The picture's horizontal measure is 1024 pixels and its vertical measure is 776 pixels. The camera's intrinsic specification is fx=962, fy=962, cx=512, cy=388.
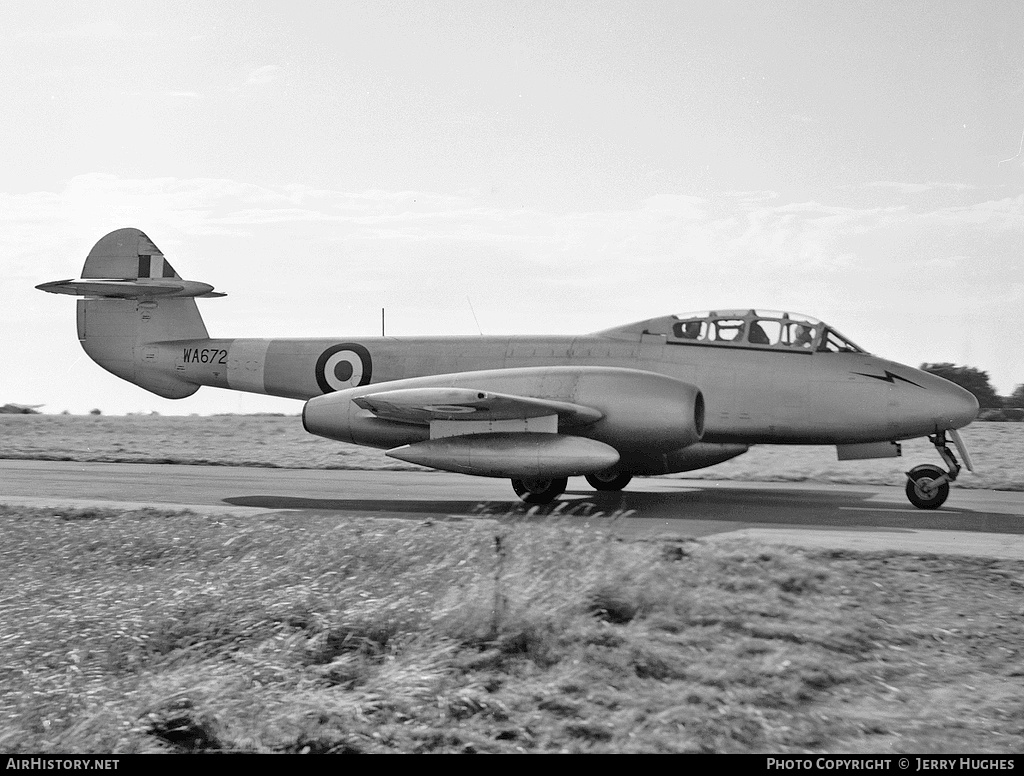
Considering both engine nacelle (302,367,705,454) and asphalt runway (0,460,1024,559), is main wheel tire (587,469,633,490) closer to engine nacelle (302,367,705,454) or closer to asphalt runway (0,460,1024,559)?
asphalt runway (0,460,1024,559)

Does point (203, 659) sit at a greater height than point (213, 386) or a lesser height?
lesser

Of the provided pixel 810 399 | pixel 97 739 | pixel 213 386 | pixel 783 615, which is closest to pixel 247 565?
pixel 97 739

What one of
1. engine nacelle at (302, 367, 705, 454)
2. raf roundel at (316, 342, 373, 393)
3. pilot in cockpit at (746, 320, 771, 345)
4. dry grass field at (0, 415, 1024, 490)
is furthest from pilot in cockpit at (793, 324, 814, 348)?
raf roundel at (316, 342, 373, 393)

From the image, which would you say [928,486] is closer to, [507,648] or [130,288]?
[507,648]

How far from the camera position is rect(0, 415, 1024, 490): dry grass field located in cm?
1894

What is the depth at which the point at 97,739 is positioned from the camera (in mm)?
4680

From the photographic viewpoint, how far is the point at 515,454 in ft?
41.3

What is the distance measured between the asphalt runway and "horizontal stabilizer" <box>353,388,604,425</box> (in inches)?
48.2

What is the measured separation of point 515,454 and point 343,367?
5.04 meters

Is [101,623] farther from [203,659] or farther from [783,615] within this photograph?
[783,615]

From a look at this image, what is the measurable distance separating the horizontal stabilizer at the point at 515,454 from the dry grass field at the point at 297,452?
23.5 feet

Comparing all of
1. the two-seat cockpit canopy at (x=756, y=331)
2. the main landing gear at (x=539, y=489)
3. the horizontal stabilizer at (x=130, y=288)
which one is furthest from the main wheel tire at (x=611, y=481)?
the horizontal stabilizer at (x=130, y=288)
